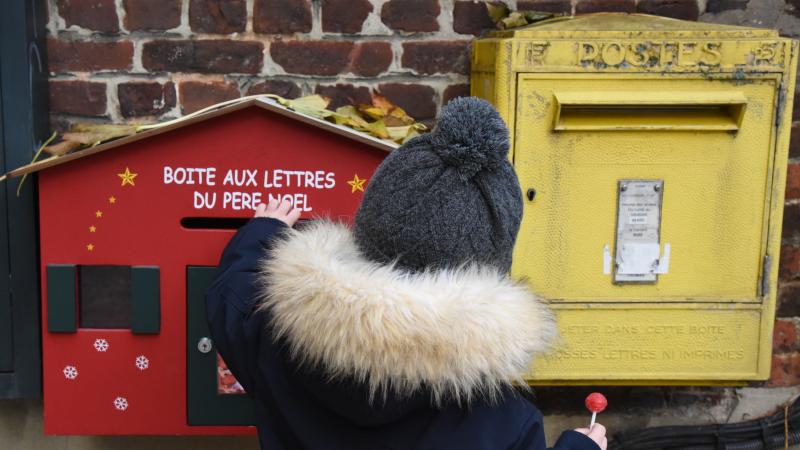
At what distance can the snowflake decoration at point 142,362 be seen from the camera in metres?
1.88

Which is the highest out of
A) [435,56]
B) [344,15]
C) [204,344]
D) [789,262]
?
[344,15]

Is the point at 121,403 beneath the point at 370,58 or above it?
beneath

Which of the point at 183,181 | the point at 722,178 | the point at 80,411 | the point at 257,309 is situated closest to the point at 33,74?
the point at 183,181

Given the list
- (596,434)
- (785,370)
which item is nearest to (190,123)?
(596,434)

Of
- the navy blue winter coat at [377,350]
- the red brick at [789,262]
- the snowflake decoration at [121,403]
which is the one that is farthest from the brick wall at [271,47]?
the navy blue winter coat at [377,350]

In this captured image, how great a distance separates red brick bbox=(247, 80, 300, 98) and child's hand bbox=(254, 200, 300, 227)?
63cm

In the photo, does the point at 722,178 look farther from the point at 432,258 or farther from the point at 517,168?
the point at 432,258

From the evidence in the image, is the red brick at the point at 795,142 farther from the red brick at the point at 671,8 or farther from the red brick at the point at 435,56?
the red brick at the point at 435,56

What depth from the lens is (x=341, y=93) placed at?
7.77 ft

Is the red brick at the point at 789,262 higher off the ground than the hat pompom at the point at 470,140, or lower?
lower

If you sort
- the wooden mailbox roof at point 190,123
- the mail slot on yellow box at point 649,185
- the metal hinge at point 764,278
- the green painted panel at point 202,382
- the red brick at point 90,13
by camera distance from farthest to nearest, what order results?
the red brick at point 90,13, the metal hinge at point 764,278, the mail slot on yellow box at point 649,185, the green painted panel at point 202,382, the wooden mailbox roof at point 190,123

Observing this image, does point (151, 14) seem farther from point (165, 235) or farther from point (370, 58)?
point (165, 235)

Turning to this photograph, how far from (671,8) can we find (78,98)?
1.61 meters

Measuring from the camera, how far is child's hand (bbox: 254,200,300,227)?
177 cm
